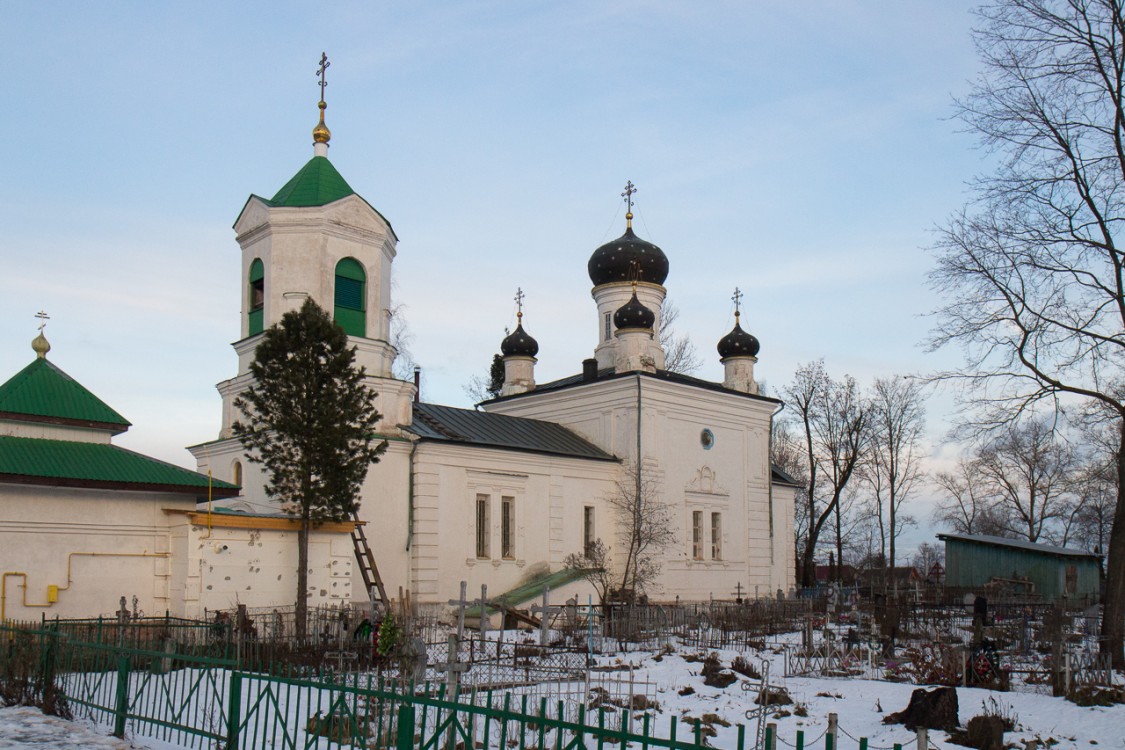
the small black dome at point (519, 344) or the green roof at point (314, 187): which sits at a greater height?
the green roof at point (314, 187)

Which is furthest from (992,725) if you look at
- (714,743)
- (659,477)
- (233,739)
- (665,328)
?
(665,328)

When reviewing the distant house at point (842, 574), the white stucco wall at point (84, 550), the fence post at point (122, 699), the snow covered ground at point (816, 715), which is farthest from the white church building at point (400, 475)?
the distant house at point (842, 574)

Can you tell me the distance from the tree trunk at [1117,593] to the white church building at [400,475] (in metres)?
12.0

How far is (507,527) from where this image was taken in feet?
83.7

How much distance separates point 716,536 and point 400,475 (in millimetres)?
11054

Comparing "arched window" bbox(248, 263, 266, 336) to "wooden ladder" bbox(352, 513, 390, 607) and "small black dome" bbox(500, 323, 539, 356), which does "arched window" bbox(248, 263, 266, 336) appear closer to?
"wooden ladder" bbox(352, 513, 390, 607)

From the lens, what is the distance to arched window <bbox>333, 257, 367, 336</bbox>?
908 inches

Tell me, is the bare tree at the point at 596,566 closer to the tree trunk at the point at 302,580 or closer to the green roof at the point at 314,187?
the tree trunk at the point at 302,580

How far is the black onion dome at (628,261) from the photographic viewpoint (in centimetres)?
3234

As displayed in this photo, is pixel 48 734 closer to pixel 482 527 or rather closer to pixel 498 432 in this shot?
pixel 482 527

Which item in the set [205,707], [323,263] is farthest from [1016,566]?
[205,707]

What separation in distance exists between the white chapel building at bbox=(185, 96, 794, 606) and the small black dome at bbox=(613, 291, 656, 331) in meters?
0.05

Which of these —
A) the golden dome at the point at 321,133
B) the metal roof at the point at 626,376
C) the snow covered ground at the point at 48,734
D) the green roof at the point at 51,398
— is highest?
the golden dome at the point at 321,133

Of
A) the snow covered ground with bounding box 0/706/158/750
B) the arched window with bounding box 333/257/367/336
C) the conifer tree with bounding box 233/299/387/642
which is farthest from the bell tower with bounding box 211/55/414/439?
the snow covered ground with bounding box 0/706/158/750
